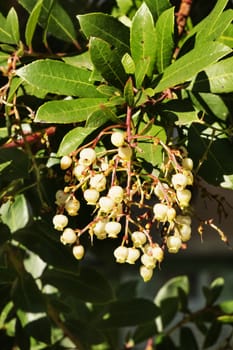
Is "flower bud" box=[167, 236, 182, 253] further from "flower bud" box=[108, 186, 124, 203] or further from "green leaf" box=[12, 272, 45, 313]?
"green leaf" box=[12, 272, 45, 313]

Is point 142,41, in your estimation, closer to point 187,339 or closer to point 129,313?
point 129,313

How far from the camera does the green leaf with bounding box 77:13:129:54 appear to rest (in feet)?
2.74

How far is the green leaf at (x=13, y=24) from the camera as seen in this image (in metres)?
0.91

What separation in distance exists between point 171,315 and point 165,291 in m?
0.08

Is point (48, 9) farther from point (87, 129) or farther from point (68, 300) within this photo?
point (68, 300)

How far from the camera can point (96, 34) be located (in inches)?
33.5

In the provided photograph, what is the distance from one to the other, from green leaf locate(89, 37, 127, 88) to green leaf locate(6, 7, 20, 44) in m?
0.15

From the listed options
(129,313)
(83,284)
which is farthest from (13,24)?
(129,313)

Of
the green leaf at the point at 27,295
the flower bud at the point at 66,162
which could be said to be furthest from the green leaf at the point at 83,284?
the flower bud at the point at 66,162

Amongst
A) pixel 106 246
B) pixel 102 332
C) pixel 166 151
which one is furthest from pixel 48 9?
pixel 106 246

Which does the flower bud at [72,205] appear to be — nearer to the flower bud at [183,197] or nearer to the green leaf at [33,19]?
the flower bud at [183,197]

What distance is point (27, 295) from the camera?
113 centimetres

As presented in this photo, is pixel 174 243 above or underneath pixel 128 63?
underneath

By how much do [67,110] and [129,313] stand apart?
60 centimetres
